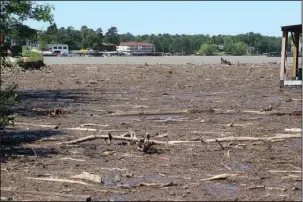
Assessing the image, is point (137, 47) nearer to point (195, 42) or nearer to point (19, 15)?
point (195, 42)

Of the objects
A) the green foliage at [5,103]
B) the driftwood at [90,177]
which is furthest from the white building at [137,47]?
the driftwood at [90,177]

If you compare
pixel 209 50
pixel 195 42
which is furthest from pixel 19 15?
pixel 195 42

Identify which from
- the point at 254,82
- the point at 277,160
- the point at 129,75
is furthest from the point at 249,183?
the point at 129,75

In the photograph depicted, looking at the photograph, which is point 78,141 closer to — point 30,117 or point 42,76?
point 30,117

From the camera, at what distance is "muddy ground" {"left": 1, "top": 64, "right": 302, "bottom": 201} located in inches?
322

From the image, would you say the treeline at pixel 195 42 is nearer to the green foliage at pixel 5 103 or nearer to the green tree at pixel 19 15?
the green tree at pixel 19 15

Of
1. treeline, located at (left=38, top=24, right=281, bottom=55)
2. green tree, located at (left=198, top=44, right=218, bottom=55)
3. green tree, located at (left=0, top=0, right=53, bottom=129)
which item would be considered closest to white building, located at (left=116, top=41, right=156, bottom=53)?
treeline, located at (left=38, top=24, right=281, bottom=55)

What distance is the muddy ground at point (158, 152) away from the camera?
8.17 metres

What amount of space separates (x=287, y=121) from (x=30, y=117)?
7.17m

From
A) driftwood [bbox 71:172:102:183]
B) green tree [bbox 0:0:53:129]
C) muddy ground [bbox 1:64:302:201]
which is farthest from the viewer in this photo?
green tree [bbox 0:0:53:129]

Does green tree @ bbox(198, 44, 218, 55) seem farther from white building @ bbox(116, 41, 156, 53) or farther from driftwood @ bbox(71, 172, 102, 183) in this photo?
driftwood @ bbox(71, 172, 102, 183)

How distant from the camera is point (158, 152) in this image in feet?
36.4

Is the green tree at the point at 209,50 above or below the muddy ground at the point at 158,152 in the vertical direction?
above

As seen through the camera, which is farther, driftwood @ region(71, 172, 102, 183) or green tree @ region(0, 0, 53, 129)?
green tree @ region(0, 0, 53, 129)
